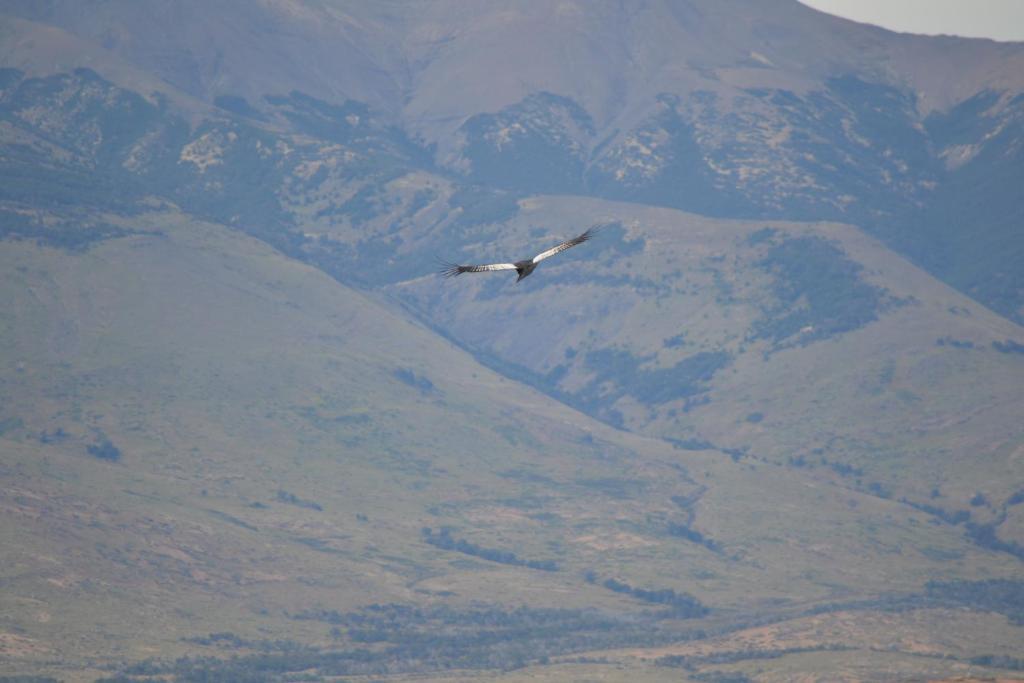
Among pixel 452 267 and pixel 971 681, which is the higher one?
pixel 452 267

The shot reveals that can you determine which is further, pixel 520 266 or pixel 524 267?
pixel 524 267

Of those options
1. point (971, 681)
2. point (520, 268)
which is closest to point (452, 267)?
point (520, 268)

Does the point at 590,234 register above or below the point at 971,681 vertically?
above

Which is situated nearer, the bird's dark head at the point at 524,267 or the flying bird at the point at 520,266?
the flying bird at the point at 520,266

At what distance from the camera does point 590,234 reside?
92.4 m

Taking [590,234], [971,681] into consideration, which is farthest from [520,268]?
[971,681]

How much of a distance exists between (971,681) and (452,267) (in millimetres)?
40643

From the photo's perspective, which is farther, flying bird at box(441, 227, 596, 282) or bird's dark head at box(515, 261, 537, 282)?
bird's dark head at box(515, 261, 537, 282)

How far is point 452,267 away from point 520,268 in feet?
13.4

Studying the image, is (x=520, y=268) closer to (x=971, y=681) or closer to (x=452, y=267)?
(x=452, y=267)

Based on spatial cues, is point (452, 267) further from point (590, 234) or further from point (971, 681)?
point (971, 681)

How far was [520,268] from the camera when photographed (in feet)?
298

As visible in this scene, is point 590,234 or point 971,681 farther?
point 971,681

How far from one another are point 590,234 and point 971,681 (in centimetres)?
3555
